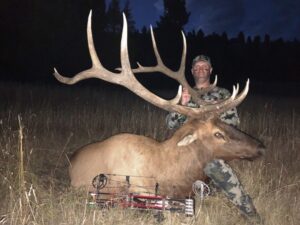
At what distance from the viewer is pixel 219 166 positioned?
5.20 m

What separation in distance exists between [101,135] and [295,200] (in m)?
4.09

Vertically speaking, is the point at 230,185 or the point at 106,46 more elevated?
the point at 106,46

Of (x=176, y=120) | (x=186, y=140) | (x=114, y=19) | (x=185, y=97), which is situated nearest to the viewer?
(x=186, y=140)

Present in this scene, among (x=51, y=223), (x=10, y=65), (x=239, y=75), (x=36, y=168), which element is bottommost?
(x=51, y=223)

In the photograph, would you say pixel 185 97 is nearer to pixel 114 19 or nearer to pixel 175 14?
pixel 114 19

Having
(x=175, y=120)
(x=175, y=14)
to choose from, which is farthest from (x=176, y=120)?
(x=175, y=14)

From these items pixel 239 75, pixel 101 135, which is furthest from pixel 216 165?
pixel 239 75

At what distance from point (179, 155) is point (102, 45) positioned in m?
33.1

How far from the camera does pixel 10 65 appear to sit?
99.2 feet

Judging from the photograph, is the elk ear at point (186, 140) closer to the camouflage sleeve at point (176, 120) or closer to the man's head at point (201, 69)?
the camouflage sleeve at point (176, 120)

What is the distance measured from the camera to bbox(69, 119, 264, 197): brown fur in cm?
489

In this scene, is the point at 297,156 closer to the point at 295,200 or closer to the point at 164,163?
the point at 295,200

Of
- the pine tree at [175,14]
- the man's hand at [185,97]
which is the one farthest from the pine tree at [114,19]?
the man's hand at [185,97]

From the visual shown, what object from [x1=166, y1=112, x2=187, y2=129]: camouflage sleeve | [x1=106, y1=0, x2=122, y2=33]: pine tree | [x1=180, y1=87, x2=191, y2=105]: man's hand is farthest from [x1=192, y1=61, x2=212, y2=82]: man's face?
[x1=106, y1=0, x2=122, y2=33]: pine tree
